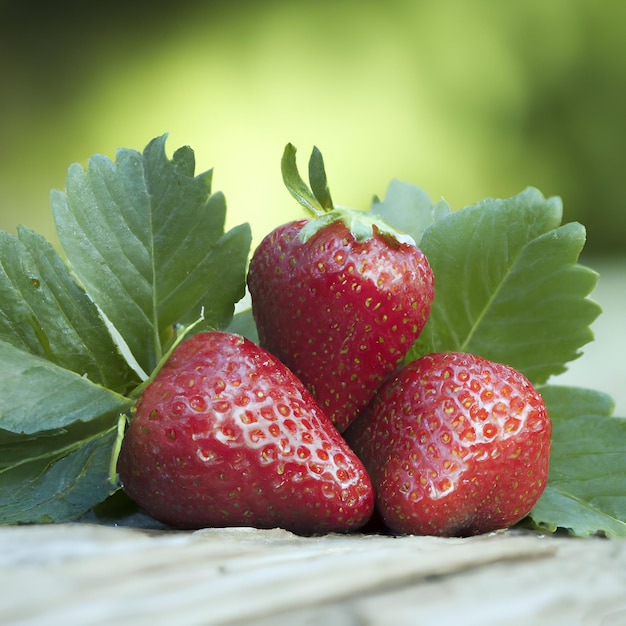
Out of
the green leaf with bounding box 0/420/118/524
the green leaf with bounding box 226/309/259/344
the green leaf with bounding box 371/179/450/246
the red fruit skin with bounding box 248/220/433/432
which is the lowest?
the green leaf with bounding box 0/420/118/524

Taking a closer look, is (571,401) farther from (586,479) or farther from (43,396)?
(43,396)

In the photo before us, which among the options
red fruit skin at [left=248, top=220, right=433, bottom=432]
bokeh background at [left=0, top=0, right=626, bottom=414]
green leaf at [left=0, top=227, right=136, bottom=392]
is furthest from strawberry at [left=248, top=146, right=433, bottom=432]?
bokeh background at [left=0, top=0, right=626, bottom=414]

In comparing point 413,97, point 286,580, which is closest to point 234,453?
point 286,580

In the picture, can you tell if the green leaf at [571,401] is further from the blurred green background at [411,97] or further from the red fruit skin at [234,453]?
the blurred green background at [411,97]

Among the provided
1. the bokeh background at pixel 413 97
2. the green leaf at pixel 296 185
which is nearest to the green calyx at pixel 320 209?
the green leaf at pixel 296 185

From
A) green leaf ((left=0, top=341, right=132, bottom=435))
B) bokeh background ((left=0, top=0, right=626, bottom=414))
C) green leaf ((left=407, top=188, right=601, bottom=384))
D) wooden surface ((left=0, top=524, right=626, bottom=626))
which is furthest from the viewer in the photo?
bokeh background ((left=0, top=0, right=626, bottom=414))

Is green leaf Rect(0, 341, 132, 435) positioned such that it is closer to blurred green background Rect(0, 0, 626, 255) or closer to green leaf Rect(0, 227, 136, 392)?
green leaf Rect(0, 227, 136, 392)

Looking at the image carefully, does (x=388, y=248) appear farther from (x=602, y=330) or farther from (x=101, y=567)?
(x=602, y=330)

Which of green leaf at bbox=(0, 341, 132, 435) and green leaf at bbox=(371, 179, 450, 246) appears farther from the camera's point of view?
green leaf at bbox=(371, 179, 450, 246)
